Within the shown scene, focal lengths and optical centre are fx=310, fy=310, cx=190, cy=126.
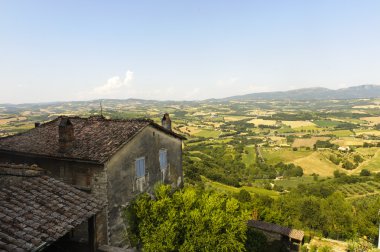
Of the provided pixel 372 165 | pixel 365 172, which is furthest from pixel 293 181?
pixel 372 165

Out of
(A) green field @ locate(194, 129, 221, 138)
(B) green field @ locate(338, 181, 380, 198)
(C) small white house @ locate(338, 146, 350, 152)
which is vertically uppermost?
(A) green field @ locate(194, 129, 221, 138)

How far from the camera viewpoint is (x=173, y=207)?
15.1 meters

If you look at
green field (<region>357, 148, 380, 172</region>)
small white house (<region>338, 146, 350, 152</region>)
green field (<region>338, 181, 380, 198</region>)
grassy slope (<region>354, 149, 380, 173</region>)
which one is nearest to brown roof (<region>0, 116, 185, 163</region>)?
green field (<region>338, 181, 380, 198</region>)

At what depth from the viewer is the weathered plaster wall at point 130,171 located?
1517 cm

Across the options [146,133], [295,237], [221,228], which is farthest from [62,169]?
[295,237]

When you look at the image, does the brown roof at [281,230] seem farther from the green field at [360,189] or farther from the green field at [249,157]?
the green field at [249,157]

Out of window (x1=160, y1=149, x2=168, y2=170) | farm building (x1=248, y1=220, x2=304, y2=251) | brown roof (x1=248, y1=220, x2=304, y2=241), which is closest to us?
window (x1=160, y1=149, x2=168, y2=170)

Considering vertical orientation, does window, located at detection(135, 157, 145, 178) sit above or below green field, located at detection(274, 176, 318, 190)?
above

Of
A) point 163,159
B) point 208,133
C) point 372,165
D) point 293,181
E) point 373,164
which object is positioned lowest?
point 293,181

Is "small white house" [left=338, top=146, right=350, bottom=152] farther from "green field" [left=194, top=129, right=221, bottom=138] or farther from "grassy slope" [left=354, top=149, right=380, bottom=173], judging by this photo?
"green field" [left=194, top=129, right=221, bottom=138]

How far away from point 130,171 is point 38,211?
7.80 meters

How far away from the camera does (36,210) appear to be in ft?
28.6

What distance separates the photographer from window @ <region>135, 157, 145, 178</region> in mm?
16984

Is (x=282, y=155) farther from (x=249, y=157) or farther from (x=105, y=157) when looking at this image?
(x=105, y=157)
